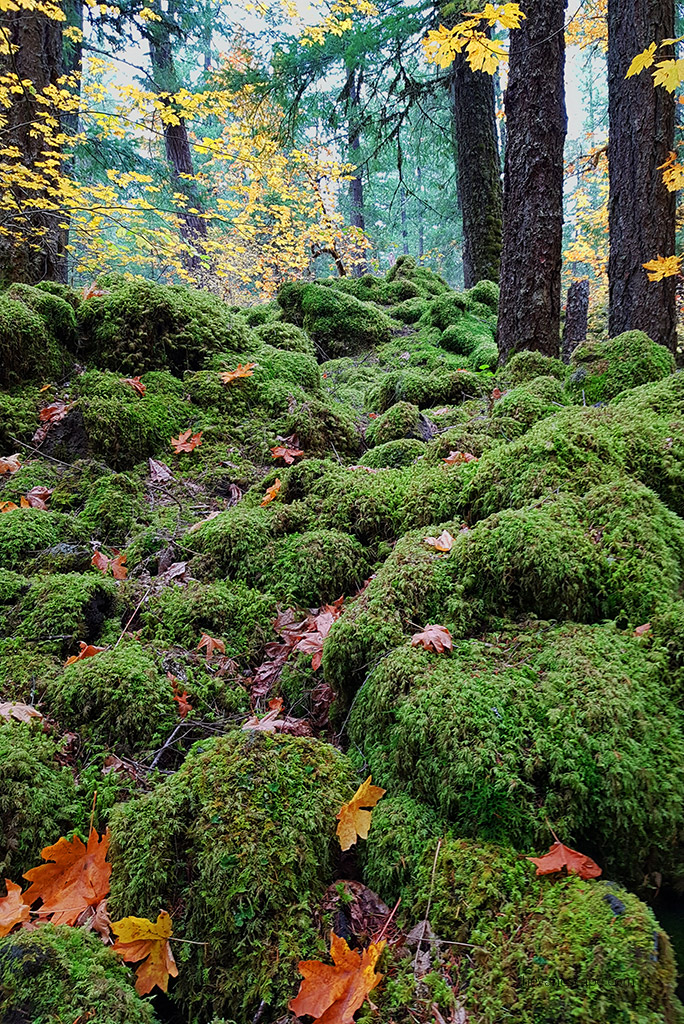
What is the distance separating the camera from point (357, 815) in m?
1.68

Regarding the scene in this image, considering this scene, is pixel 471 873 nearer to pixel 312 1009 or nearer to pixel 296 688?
pixel 312 1009

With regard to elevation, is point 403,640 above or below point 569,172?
below

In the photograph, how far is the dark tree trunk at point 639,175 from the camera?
4504mm

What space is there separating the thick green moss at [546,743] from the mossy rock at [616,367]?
1.87 meters

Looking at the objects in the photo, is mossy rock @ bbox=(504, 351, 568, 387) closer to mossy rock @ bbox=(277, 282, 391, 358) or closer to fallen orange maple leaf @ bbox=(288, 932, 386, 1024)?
mossy rock @ bbox=(277, 282, 391, 358)

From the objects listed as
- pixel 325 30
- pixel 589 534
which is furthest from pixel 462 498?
pixel 325 30

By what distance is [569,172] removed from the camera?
8.70 meters

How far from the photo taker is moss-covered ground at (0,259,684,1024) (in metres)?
1.33

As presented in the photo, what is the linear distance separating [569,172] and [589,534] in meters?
8.96

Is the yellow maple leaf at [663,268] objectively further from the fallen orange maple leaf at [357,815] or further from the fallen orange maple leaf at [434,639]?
the fallen orange maple leaf at [357,815]

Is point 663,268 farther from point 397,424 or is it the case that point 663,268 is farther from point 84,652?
point 84,652

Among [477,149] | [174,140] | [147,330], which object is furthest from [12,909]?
[174,140]

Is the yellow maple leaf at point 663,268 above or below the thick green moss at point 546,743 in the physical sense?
above

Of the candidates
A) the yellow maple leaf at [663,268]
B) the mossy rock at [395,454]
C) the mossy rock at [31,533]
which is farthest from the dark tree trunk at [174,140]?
the mossy rock at [31,533]
